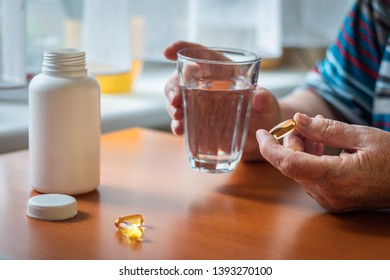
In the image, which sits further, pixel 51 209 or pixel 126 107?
pixel 126 107

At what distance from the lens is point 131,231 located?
80cm

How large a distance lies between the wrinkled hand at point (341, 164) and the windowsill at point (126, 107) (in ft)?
1.69

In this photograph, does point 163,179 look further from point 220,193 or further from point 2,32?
point 2,32

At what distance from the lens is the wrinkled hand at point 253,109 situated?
3.57ft

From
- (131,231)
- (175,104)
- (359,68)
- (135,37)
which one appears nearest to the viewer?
(131,231)

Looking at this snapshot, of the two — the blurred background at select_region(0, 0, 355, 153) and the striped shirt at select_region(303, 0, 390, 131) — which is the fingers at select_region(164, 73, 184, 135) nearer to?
the blurred background at select_region(0, 0, 355, 153)

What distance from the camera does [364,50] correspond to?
4.89 ft

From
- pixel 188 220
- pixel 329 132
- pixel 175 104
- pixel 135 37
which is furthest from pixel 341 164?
pixel 135 37

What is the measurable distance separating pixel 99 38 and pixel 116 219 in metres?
0.76

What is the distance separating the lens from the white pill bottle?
897 millimetres

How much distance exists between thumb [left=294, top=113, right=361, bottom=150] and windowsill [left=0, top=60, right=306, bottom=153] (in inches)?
21.9

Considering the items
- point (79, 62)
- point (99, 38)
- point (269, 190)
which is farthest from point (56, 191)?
point (99, 38)

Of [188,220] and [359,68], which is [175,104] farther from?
[359,68]

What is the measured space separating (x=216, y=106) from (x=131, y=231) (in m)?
0.26
